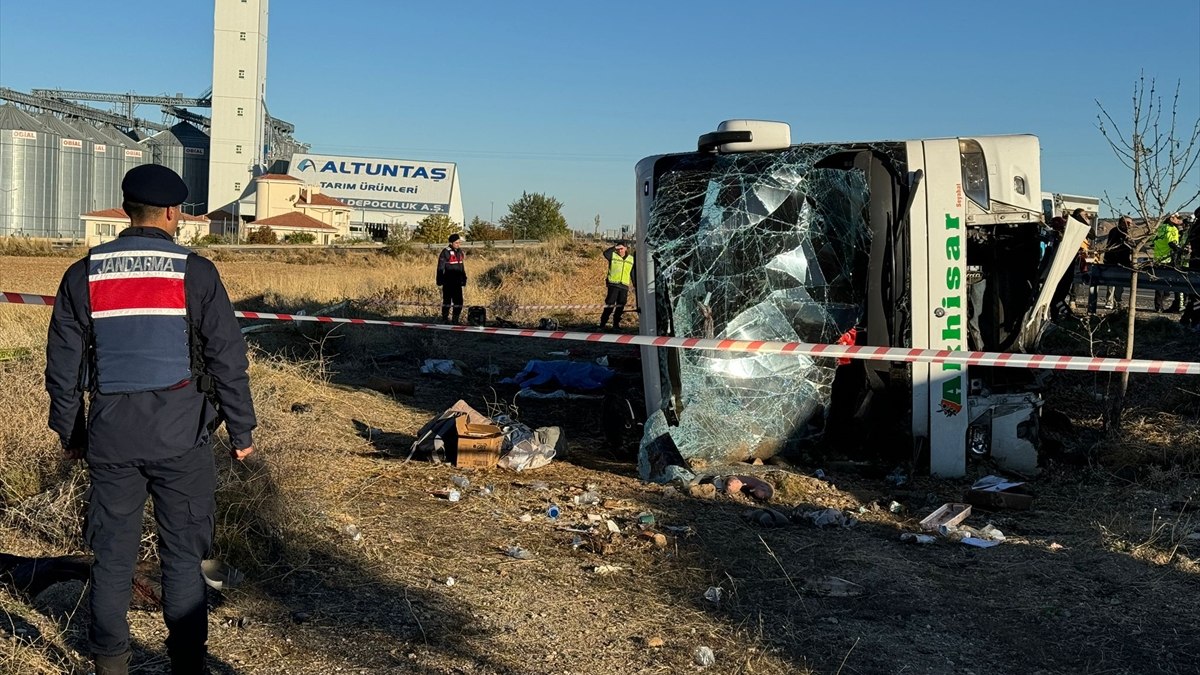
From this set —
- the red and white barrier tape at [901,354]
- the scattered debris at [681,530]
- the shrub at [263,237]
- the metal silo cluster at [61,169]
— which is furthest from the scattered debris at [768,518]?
the metal silo cluster at [61,169]

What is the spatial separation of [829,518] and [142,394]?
12.7 ft

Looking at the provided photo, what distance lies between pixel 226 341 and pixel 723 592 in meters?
2.43

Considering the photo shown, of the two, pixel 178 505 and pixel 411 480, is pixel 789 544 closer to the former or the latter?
pixel 411 480

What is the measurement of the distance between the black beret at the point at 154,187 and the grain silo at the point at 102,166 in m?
81.7

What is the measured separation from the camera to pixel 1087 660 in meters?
4.21

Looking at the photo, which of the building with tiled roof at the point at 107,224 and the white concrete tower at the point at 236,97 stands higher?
the white concrete tower at the point at 236,97

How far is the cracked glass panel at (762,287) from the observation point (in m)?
7.21

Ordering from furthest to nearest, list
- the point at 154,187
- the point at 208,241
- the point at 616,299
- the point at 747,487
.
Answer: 1. the point at 208,241
2. the point at 616,299
3. the point at 747,487
4. the point at 154,187

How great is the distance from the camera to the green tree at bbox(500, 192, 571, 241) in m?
67.7

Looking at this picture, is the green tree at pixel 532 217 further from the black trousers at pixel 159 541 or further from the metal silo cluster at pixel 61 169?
the black trousers at pixel 159 541

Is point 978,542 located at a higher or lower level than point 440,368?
lower

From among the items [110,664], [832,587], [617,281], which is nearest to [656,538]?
[832,587]

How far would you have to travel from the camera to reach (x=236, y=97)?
75.2 m

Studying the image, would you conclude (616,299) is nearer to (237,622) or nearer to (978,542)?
(978,542)
